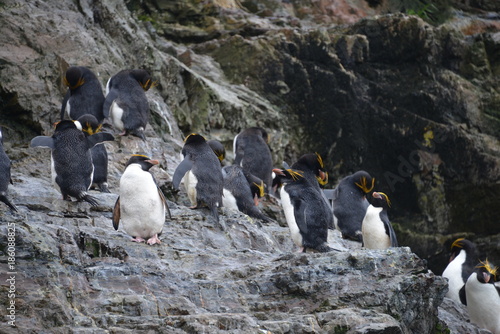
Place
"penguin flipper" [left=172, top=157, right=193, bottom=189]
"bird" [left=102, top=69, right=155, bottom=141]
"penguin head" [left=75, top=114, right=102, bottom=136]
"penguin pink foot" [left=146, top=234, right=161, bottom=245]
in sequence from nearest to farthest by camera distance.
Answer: "penguin pink foot" [left=146, top=234, right=161, bottom=245] < "penguin flipper" [left=172, top=157, right=193, bottom=189] < "penguin head" [left=75, top=114, right=102, bottom=136] < "bird" [left=102, top=69, right=155, bottom=141]

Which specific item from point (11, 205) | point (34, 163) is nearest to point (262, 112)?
point (34, 163)

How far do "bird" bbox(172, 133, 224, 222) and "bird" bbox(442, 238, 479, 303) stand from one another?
12.9 feet

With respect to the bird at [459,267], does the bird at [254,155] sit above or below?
above

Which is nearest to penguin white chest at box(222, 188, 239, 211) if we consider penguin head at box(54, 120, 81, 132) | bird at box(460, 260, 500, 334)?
penguin head at box(54, 120, 81, 132)

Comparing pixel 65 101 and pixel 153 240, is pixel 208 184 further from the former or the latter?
pixel 65 101

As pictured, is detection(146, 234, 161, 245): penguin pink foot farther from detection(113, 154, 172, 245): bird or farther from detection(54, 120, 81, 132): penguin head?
detection(54, 120, 81, 132): penguin head

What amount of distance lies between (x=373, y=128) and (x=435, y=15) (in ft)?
15.1

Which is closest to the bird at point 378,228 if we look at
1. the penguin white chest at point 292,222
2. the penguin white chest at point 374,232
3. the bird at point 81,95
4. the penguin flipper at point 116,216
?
the penguin white chest at point 374,232

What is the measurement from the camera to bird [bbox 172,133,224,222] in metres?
8.73

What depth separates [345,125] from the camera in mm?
14430

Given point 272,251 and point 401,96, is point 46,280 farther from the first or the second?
point 401,96

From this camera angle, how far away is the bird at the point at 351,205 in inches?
418

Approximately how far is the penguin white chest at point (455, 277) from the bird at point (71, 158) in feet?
17.7

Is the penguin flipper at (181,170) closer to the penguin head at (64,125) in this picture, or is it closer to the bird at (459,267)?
the penguin head at (64,125)
